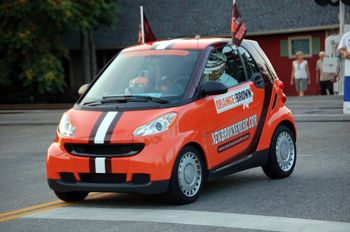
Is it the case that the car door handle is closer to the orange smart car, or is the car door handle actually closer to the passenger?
the orange smart car

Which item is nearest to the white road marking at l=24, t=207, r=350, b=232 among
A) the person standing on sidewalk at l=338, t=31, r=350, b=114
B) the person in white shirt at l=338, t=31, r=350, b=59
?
the person standing on sidewalk at l=338, t=31, r=350, b=114

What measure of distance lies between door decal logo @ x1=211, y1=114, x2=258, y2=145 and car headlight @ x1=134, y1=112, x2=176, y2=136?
653 millimetres

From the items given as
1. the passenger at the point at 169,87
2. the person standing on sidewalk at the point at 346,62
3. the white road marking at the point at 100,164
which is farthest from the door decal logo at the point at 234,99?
the person standing on sidewalk at the point at 346,62

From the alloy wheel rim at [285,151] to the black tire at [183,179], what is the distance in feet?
5.06

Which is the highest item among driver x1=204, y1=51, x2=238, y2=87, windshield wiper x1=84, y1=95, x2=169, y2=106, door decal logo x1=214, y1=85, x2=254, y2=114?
driver x1=204, y1=51, x2=238, y2=87

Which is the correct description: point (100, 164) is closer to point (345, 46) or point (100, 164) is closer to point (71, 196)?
point (71, 196)

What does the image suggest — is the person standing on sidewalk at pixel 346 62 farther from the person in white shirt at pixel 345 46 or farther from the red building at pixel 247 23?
the red building at pixel 247 23

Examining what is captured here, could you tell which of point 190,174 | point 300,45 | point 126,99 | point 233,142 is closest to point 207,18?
point 300,45

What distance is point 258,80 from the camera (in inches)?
406

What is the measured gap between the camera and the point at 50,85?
1393 inches

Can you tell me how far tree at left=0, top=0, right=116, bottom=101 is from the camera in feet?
114

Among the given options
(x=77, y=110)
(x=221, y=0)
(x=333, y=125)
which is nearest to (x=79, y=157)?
(x=77, y=110)

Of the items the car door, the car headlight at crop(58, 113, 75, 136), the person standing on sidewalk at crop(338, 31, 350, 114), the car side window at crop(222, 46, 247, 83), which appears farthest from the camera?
the person standing on sidewalk at crop(338, 31, 350, 114)

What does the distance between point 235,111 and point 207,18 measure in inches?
1184
